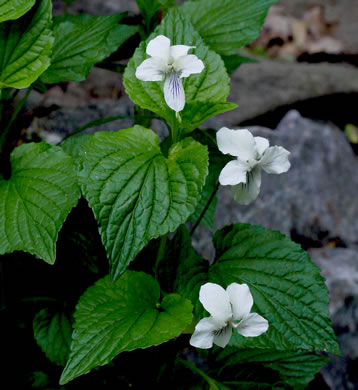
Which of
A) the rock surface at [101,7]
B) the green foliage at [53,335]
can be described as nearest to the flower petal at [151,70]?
the green foliage at [53,335]

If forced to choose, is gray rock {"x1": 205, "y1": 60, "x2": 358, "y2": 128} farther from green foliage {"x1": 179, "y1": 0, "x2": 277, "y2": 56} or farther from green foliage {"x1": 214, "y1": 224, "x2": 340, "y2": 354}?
green foliage {"x1": 214, "y1": 224, "x2": 340, "y2": 354}

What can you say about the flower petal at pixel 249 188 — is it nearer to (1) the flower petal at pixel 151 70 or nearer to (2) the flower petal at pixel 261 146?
(2) the flower petal at pixel 261 146

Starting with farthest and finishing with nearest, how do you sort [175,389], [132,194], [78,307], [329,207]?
[329,207], [175,389], [78,307], [132,194]

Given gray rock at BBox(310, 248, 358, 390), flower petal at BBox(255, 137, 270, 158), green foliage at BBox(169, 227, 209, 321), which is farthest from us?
gray rock at BBox(310, 248, 358, 390)

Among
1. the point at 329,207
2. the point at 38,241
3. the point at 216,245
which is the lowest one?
the point at 329,207

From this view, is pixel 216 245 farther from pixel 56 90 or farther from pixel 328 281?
pixel 56 90

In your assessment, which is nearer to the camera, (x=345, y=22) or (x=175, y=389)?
(x=175, y=389)

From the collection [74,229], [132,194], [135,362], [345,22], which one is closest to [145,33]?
[74,229]

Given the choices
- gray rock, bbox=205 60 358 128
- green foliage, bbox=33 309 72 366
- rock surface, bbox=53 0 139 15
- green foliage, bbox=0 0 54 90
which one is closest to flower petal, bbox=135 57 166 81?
green foliage, bbox=0 0 54 90
